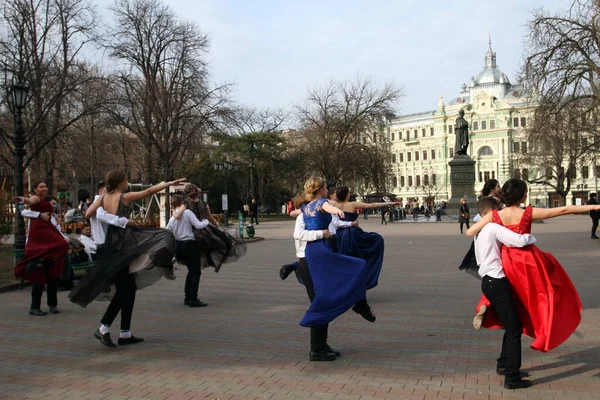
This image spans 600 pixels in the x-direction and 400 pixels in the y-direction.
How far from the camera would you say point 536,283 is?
507 centimetres

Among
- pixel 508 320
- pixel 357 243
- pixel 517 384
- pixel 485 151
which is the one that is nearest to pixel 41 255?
pixel 357 243

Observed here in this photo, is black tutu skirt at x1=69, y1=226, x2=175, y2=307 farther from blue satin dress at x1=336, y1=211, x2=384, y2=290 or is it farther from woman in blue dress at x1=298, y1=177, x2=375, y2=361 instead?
blue satin dress at x1=336, y1=211, x2=384, y2=290

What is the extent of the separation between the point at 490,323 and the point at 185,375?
9.31ft

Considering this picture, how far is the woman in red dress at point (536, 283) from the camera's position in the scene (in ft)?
16.4

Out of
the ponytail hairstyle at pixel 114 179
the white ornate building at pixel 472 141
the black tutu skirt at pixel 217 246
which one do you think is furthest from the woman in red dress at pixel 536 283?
the white ornate building at pixel 472 141

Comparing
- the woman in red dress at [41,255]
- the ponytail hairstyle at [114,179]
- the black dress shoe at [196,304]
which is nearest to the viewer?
the ponytail hairstyle at [114,179]

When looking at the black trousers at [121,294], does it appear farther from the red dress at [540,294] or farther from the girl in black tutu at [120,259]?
the red dress at [540,294]

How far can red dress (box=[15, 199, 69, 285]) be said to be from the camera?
8.82 meters

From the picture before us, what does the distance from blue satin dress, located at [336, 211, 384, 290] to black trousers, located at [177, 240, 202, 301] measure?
2278mm

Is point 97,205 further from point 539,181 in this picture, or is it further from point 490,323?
point 539,181

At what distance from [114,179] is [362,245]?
400cm

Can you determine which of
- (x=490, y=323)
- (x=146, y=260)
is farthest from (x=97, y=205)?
(x=490, y=323)

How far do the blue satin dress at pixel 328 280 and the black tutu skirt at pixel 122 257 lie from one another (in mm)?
1893

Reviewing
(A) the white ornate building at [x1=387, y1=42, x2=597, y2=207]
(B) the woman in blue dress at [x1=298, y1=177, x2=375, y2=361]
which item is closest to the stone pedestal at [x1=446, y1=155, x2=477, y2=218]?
(B) the woman in blue dress at [x1=298, y1=177, x2=375, y2=361]
